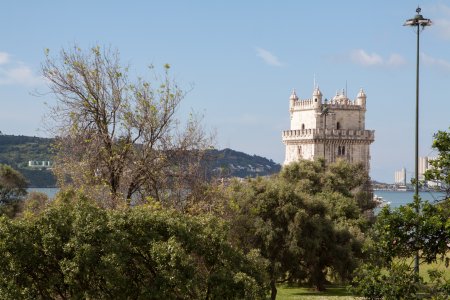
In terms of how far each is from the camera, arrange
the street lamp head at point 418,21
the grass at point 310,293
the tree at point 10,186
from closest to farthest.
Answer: the street lamp head at point 418,21, the grass at point 310,293, the tree at point 10,186

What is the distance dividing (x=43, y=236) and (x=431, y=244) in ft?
32.3

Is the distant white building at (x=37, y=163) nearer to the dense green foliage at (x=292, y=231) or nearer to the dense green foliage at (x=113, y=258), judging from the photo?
the dense green foliage at (x=292, y=231)

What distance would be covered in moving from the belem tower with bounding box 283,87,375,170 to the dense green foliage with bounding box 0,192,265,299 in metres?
65.7

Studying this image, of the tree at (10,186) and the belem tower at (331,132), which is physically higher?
the belem tower at (331,132)

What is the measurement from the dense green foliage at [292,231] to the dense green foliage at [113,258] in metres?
7.24

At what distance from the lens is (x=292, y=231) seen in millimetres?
36156

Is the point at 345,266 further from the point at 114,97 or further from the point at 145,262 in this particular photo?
the point at 145,262

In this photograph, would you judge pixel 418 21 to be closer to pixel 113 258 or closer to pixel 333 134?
→ pixel 113 258

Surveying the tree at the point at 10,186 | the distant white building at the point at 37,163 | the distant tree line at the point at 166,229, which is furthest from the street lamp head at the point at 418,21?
the distant white building at the point at 37,163

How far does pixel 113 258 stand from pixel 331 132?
70469 mm

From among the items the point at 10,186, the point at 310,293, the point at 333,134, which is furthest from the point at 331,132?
the point at 310,293

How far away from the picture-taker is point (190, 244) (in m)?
Result: 21.8

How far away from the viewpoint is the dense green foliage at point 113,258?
20.5 metres

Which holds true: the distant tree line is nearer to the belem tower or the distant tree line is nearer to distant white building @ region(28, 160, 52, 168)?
the belem tower
